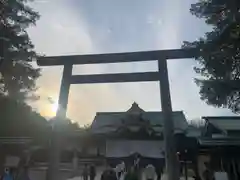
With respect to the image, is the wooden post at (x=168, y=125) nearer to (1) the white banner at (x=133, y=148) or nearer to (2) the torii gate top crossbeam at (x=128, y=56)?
(2) the torii gate top crossbeam at (x=128, y=56)

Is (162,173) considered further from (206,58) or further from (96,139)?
(206,58)

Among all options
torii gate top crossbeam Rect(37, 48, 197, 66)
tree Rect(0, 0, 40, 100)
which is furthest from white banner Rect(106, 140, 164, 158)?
torii gate top crossbeam Rect(37, 48, 197, 66)

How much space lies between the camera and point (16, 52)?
1384cm

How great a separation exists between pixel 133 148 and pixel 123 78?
9931mm

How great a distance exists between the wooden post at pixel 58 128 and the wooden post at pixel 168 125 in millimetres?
3208

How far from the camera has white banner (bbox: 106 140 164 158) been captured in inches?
721

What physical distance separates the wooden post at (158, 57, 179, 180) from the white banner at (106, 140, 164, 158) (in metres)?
10.1

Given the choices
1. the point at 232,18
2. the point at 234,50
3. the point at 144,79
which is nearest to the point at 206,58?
the point at 234,50

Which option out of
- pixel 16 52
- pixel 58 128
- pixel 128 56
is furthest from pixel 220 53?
pixel 16 52

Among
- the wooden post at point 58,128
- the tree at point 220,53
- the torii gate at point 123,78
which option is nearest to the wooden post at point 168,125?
the torii gate at point 123,78

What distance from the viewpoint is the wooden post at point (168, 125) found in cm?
819

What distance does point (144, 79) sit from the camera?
30.8ft

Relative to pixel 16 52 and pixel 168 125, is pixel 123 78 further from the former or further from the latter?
pixel 16 52

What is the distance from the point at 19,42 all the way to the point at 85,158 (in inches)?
376
